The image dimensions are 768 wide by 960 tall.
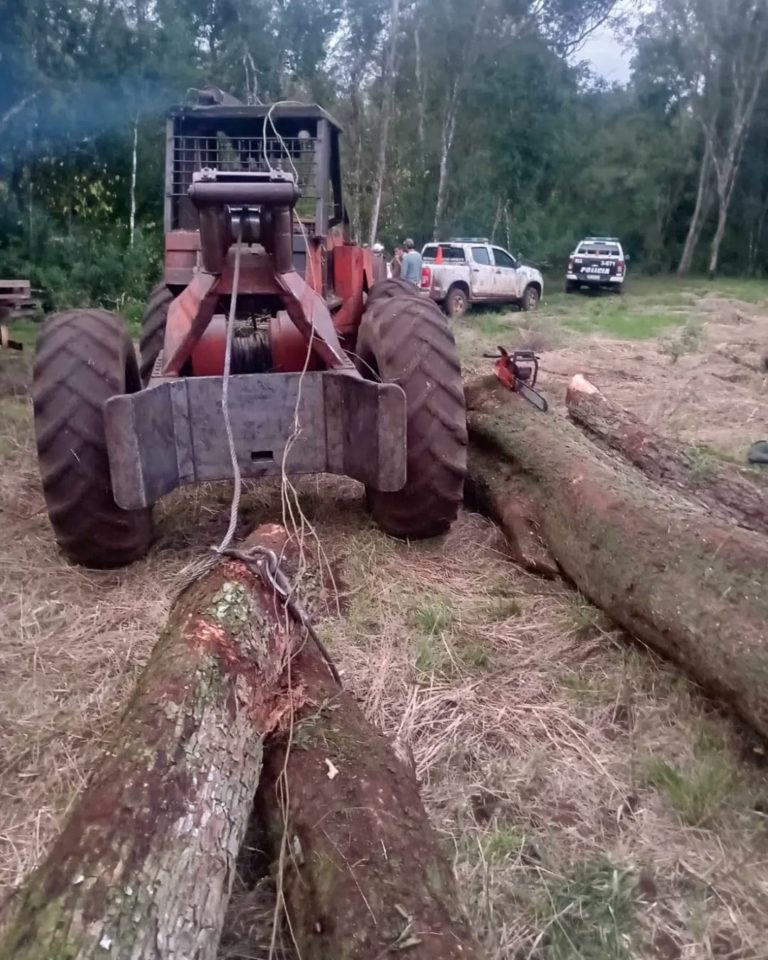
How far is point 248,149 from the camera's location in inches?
216

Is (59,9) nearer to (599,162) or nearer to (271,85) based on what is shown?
(271,85)

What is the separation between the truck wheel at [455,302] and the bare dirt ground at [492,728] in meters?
12.8

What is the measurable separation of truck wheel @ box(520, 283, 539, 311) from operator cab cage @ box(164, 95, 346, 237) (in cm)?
1443

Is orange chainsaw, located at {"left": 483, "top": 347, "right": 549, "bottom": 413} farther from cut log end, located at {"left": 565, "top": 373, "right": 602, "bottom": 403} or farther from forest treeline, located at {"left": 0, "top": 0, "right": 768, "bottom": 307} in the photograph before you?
forest treeline, located at {"left": 0, "top": 0, "right": 768, "bottom": 307}

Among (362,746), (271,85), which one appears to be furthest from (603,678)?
(271,85)

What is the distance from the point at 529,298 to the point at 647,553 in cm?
1688

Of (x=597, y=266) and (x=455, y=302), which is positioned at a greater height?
(x=597, y=266)

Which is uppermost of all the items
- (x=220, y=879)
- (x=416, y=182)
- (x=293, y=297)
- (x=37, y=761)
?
(x=416, y=182)

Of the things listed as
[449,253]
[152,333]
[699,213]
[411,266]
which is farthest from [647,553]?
[699,213]

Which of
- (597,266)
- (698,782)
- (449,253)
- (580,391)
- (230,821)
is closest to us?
(230,821)

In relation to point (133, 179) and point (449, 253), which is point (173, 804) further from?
point (449, 253)

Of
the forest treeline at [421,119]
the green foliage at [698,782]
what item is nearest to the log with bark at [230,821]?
the green foliage at [698,782]

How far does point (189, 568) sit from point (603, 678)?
1.99 meters

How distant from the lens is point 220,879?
7.04ft
